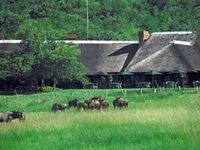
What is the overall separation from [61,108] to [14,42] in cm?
4242

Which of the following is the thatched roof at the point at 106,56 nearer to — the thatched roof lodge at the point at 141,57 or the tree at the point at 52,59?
the thatched roof lodge at the point at 141,57

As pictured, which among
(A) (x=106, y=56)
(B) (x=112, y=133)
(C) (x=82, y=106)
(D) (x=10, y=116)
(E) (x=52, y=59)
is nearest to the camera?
(B) (x=112, y=133)

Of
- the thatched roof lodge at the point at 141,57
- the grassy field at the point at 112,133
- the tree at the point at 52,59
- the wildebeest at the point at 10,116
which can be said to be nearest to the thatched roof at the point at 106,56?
the thatched roof lodge at the point at 141,57

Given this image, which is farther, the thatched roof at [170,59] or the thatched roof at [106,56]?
the thatched roof at [106,56]

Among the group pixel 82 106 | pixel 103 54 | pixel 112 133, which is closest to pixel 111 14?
pixel 103 54

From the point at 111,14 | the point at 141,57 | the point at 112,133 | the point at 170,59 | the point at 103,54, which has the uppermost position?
the point at 111,14

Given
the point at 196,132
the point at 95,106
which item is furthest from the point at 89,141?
the point at 95,106

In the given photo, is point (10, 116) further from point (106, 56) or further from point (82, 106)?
point (106, 56)

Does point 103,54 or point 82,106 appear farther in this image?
point 103,54

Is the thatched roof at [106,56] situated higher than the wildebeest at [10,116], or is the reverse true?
the thatched roof at [106,56]

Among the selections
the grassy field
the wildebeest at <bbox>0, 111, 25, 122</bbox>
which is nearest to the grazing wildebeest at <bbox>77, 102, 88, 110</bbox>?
the wildebeest at <bbox>0, 111, 25, 122</bbox>

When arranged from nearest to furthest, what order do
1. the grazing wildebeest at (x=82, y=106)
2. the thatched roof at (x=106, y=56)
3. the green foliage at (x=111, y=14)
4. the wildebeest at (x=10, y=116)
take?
the wildebeest at (x=10, y=116)
the grazing wildebeest at (x=82, y=106)
the thatched roof at (x=106, y=56)
the green foliage at (x=111, y=14)

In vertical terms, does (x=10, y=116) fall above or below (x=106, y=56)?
below

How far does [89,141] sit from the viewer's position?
14.0 metres
